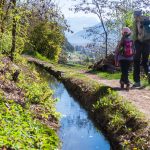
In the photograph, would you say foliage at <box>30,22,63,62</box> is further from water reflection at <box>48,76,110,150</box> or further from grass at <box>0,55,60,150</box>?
grass at <box>0,55,60,150</box>

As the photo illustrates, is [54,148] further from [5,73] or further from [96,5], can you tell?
[96,5]

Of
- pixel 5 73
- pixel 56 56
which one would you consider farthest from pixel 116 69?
pixel 56 56

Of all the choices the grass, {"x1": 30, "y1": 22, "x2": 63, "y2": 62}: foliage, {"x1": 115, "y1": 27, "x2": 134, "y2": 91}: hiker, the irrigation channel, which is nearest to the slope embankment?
the irrigation channel

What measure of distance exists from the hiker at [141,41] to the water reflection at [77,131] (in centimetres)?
260

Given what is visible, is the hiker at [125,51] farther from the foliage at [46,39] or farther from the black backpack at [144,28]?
the foliage at [46,39]

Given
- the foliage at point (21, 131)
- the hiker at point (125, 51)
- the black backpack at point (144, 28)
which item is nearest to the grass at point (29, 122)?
the foliage at point (21, 131)

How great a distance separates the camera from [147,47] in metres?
16.0

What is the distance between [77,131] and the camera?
41.4 ft

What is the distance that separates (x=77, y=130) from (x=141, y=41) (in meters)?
4.68

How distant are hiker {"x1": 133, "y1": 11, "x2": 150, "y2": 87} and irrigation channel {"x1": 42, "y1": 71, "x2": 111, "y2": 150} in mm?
2569

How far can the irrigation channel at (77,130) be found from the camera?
11.1 meters

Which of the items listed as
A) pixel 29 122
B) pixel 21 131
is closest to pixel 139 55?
pixel 29 122

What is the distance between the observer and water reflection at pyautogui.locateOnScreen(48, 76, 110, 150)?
11.1 m

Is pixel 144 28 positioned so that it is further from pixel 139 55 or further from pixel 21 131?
pixel 21 131
